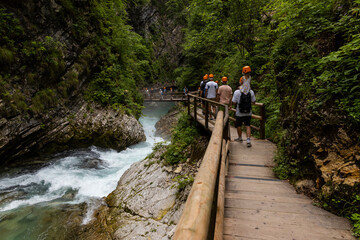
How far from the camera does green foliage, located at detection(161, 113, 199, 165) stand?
6684 millimetres

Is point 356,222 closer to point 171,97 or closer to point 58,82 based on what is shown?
point 58,82

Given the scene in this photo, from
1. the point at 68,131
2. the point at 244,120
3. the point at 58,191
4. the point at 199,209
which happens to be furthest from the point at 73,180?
the point at 199,209

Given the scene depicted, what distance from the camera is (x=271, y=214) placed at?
7.74 ft

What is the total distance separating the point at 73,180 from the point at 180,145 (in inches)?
→ 215

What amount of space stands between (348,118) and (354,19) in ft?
6.37

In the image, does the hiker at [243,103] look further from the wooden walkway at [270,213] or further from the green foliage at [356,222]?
the green foliage at [356,222]

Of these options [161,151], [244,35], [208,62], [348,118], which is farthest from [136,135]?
[208,62]

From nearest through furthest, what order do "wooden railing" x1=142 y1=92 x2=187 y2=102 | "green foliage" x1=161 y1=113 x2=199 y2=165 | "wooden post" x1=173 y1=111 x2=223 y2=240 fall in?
"wooden post" x1=173 y1=111 x2=223 y2=240 → "green foliage" x1=161 y1=113 x2=199 y2=165 → "wooden railing" x1=142 y1=92 x2=187 y2=102

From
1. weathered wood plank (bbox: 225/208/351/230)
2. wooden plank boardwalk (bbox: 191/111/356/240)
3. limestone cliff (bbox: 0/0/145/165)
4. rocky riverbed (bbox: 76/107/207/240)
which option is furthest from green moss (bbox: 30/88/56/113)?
weathered wood plank (bbox: 225/208/351/230)

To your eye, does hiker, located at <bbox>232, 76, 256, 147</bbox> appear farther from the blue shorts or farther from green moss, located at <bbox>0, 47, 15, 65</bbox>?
green moss, located at <bbox>0, 47, 15, 65</bbox>

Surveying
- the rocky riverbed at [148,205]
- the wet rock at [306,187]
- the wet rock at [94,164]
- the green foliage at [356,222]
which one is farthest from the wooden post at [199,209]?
the wet rock at [94,164]

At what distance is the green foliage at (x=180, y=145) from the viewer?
6684mm

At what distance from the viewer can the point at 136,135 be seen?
12.7 metres

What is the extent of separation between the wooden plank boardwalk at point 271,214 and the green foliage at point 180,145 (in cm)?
311
